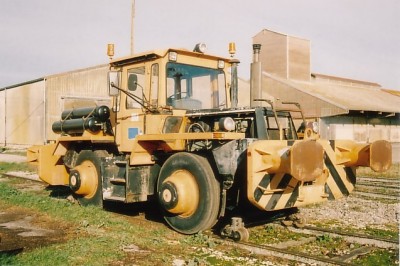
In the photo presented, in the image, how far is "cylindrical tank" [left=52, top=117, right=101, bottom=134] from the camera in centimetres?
820

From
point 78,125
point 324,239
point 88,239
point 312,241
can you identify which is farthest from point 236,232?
point 78,125

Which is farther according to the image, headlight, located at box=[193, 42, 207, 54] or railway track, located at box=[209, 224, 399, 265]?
headlight, located at box=[193, 42, 207, 54]

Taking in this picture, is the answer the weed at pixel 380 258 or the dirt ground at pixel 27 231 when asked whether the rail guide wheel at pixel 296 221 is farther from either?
the dirt ground at pixel 27 231

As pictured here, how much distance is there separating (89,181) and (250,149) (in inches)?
154

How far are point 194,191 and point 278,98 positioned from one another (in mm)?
22275

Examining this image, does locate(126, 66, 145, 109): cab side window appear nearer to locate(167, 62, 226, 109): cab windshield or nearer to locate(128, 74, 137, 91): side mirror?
locate(128, 74, 137, 91): side mirror

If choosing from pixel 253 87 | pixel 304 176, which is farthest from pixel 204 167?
pixel 253 87

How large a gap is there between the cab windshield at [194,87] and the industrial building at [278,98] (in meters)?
17.1

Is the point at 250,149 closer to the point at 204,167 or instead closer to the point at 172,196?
the point at 204,167

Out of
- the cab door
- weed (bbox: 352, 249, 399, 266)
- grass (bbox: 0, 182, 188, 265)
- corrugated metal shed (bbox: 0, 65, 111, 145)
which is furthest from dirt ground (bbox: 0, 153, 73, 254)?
corrugated metal shed (bbox: 0, 65, 111, 145)

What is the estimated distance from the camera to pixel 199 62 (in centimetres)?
750

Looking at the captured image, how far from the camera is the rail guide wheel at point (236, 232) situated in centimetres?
571

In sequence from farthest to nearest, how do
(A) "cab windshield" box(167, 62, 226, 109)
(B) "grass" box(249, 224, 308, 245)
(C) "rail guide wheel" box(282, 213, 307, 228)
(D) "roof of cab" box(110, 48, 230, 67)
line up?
(A) "cab windshield" box(167, 62, 226, 109) < (D) "roof of cab" box(110, 48, 230, 67) < (C) "rail guide wheel" box(282, 213, 307, 228) < (B) "grass" box(249, 224, 308, 245)

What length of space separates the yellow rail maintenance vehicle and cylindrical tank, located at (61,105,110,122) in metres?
0.02
